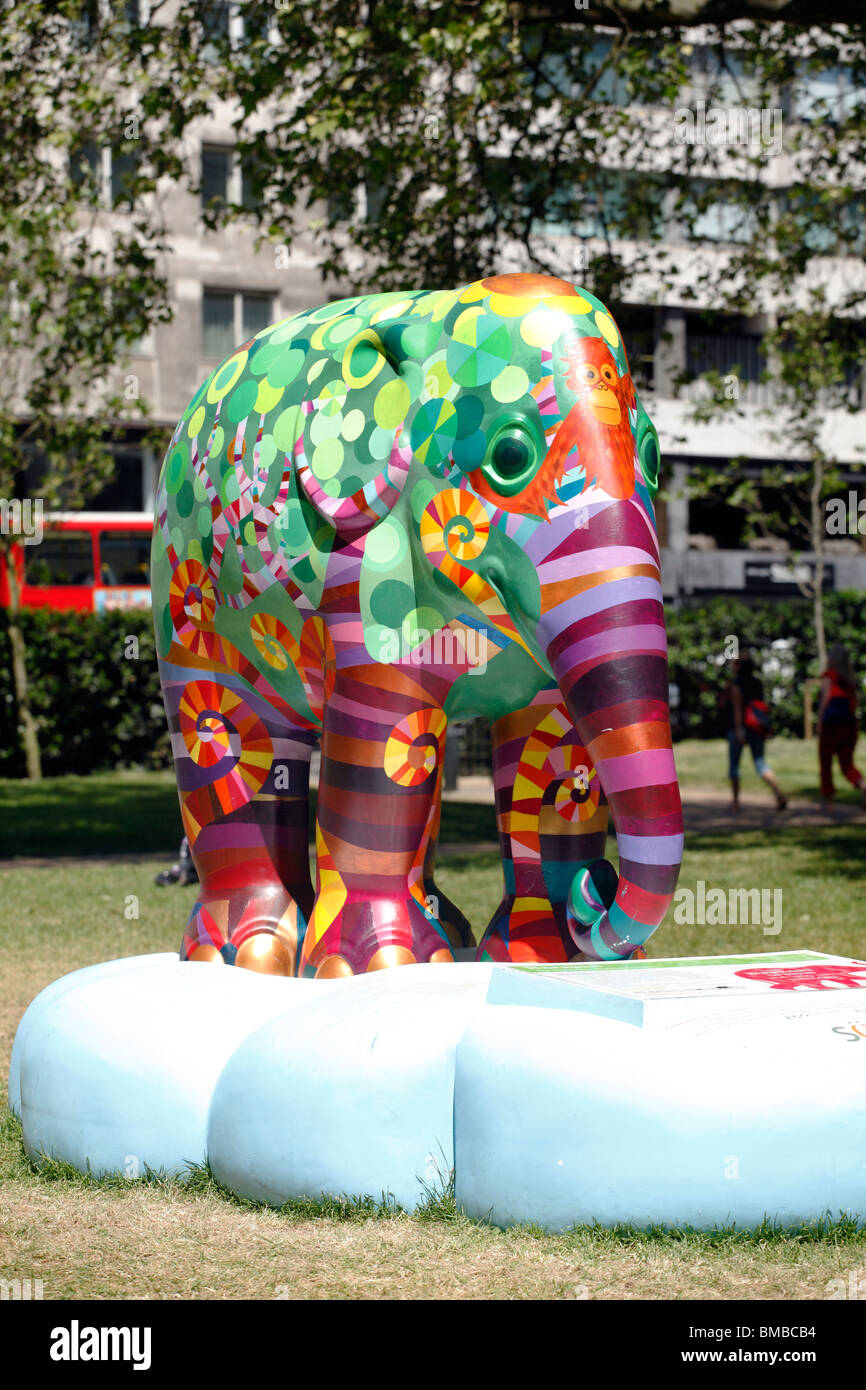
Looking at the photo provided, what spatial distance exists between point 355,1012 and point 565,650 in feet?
3.96

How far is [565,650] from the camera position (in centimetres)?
450

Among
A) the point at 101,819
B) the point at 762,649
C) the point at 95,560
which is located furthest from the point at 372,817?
the point at 762,649

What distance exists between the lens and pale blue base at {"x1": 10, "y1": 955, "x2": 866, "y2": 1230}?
3.75 metres

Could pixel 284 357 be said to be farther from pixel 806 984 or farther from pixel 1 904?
pixel 1 904

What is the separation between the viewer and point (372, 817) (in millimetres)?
4836

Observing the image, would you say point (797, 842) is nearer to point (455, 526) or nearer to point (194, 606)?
point (194, 606)

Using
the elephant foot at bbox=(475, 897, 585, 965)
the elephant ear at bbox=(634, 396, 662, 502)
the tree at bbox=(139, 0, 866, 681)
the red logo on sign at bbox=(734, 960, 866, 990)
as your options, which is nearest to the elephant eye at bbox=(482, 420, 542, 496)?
the elephant ear at bbox=(634, 396, 662, 502)

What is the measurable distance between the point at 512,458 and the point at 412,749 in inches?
37.9

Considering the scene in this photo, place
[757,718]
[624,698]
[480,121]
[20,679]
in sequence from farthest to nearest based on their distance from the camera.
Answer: [20,679], [757,718], [480,121], [624,698]

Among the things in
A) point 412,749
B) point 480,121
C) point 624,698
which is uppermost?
point 480,121

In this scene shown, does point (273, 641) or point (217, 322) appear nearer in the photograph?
point (273, 641)

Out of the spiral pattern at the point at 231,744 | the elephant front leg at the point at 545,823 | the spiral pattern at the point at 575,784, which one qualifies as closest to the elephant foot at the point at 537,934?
the elephant front leg at the point at 545,823

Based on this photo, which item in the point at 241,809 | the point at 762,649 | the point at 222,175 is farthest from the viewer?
the point at 222,175

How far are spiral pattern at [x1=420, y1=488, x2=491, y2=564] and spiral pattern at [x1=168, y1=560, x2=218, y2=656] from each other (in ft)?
3.11
